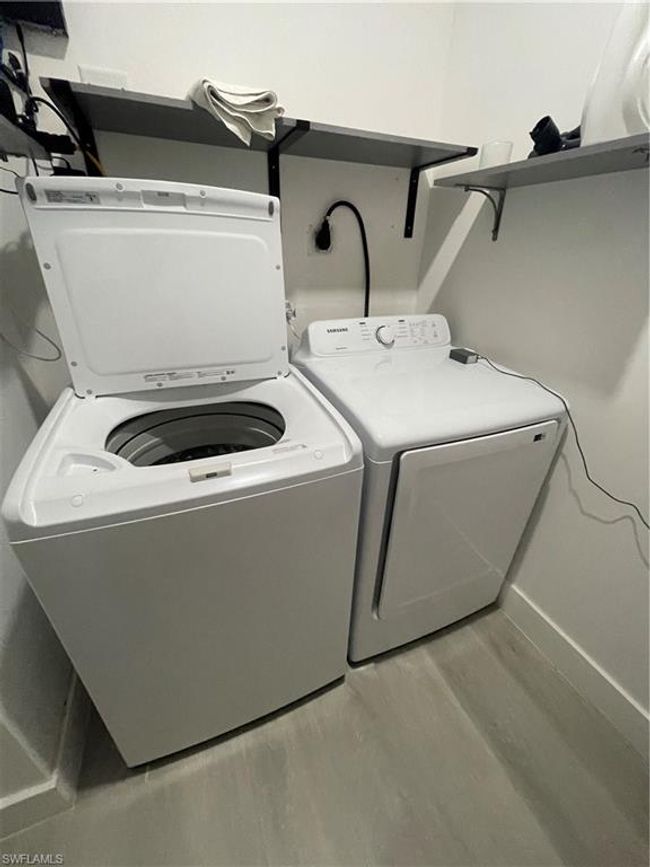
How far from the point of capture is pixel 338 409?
3.57 feet

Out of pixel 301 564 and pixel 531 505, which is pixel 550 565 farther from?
pixel 301 564

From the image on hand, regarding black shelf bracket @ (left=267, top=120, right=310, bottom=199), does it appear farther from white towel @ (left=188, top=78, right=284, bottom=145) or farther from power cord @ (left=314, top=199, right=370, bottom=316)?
power cord @ (left=314, top=199, right=370, bottom=316)

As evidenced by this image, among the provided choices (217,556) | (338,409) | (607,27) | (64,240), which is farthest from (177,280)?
(607,27)

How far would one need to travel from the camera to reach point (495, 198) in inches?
53.6

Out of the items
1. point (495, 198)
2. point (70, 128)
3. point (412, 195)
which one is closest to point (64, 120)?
point (70, 128)

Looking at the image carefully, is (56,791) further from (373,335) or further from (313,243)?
(313,243)

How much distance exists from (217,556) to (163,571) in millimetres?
109

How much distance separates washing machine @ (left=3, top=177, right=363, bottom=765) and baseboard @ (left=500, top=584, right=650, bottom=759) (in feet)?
2.60

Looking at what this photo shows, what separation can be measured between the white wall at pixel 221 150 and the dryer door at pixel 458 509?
38.5 inches

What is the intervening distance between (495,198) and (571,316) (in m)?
0.54

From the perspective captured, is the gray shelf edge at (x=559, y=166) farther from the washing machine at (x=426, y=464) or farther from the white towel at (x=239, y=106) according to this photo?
the white towel at (x=239, y=106)

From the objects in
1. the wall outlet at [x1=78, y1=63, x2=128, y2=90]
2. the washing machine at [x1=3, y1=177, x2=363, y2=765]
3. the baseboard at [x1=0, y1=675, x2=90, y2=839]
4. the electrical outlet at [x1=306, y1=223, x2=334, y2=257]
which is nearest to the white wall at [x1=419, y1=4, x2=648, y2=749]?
the electrical outlet at [x1=306, y1=223, x2=334, y2=257]

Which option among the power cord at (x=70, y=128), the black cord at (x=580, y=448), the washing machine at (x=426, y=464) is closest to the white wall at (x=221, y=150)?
the power cord at (x=70, y=128)

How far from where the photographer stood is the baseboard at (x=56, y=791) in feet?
3.08
